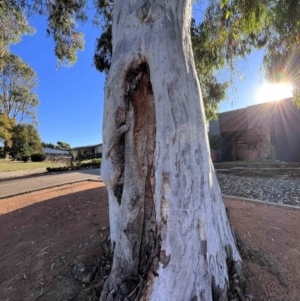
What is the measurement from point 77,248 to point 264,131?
12.7 meters

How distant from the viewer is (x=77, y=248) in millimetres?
2834

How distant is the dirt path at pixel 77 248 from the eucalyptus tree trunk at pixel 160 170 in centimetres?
48

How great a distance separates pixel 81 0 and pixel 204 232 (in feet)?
21.4

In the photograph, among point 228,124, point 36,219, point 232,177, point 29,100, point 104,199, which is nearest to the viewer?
point 36,219

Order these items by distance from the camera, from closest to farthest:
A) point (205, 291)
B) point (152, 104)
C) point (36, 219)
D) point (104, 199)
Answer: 1. point (205, 291)
2. point (152, 104)
3. point (36, 219)
4. point (104, 199)

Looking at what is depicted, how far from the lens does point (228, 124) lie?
14883 millimetres

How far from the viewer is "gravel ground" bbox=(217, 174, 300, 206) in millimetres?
5504

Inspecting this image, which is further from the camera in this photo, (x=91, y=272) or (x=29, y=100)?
(x=29, y=100)

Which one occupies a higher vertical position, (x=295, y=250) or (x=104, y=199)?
(x=104, y=199)

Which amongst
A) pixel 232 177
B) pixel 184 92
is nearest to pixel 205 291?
pixel 184 92

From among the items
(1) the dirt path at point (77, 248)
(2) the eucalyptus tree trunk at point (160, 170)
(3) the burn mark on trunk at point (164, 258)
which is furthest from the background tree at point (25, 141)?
(3) the burn mark on trunk at point (164, 258)

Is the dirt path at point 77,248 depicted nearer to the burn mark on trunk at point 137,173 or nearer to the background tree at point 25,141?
the burn mark on trunk at point 137,173

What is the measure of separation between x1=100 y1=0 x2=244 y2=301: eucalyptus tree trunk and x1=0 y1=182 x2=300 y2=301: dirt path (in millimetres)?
476

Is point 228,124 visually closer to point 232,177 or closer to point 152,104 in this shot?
point 232,177
